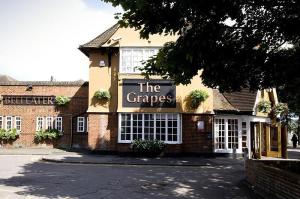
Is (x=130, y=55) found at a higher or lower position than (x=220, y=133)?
higher

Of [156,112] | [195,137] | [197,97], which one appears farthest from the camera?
[195,137]

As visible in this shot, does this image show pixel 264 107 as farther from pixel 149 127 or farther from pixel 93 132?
pixel 93 132

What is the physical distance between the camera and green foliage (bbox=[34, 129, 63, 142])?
27953 millimetres

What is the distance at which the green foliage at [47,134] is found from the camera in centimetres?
2795

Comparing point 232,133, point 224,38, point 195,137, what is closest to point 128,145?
point 195,137

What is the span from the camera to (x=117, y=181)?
1434 centimetres

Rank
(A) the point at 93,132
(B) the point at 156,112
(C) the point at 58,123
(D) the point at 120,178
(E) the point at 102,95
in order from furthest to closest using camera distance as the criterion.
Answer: (C) the point at 58,123 < (A) the point at 93,132 < (E) the point at 102,95 < (B) the point at 156,112 < (D) the point at 120,178

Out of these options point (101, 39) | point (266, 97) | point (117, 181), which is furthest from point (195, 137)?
point (117, 181)

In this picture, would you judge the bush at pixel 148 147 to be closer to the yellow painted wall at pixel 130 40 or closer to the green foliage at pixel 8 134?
the yellow painted wall at pixel 130 40

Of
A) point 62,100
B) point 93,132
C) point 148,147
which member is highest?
point 62,100

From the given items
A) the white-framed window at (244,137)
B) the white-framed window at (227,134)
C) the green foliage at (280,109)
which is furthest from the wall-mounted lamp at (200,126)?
the green foliage at (280,109)

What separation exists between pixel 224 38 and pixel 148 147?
44.9 ft

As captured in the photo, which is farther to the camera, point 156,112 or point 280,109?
point 280,109

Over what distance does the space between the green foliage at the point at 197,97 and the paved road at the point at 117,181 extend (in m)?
5.45
